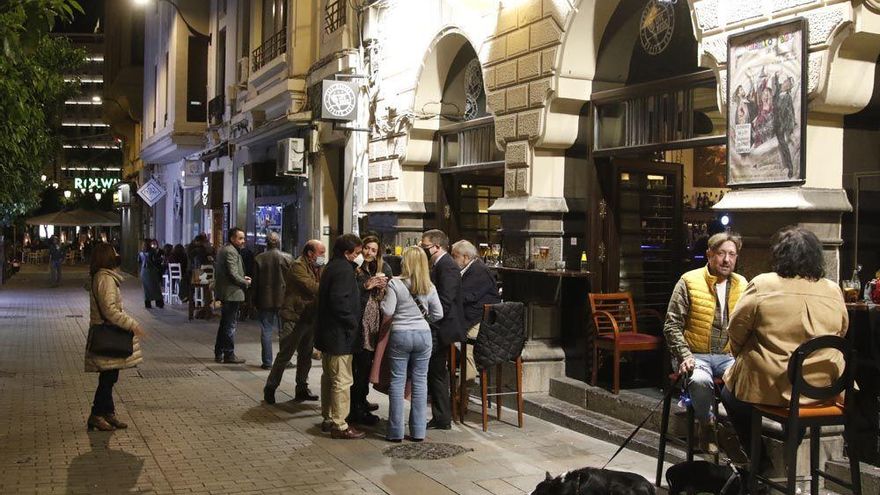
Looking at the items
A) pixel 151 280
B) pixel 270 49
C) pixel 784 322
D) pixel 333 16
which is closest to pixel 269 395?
pixel 784 322

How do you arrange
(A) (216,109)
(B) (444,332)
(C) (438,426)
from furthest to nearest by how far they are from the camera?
(A) (216,109), (C) (438,426), (B) (444,332)

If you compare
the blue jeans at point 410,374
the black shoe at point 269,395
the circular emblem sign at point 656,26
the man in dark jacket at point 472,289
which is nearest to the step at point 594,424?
the man in dark jacket at point 472,289

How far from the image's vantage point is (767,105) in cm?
740

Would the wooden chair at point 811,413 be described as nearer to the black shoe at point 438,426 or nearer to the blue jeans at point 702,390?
the blue jeans at point 702,390

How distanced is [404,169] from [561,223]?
4.37 meters

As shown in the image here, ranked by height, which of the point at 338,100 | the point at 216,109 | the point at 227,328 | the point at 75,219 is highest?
the point at 216,109

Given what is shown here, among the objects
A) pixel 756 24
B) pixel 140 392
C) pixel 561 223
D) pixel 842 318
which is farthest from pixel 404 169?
pixel 842 318

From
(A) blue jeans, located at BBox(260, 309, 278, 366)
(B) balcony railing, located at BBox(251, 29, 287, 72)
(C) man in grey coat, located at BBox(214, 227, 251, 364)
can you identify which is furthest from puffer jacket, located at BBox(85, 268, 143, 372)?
(B) balcony railing, located at BBox(251, 29, 287, 72)

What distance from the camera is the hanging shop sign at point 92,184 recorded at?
169ft

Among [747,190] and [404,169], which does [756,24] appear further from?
[404,169]

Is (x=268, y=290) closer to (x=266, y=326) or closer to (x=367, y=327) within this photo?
(x=266, y=326)

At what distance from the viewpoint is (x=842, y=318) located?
549 centimetres

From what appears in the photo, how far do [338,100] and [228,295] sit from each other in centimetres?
407

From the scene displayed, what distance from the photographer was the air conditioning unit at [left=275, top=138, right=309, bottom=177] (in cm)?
1870
